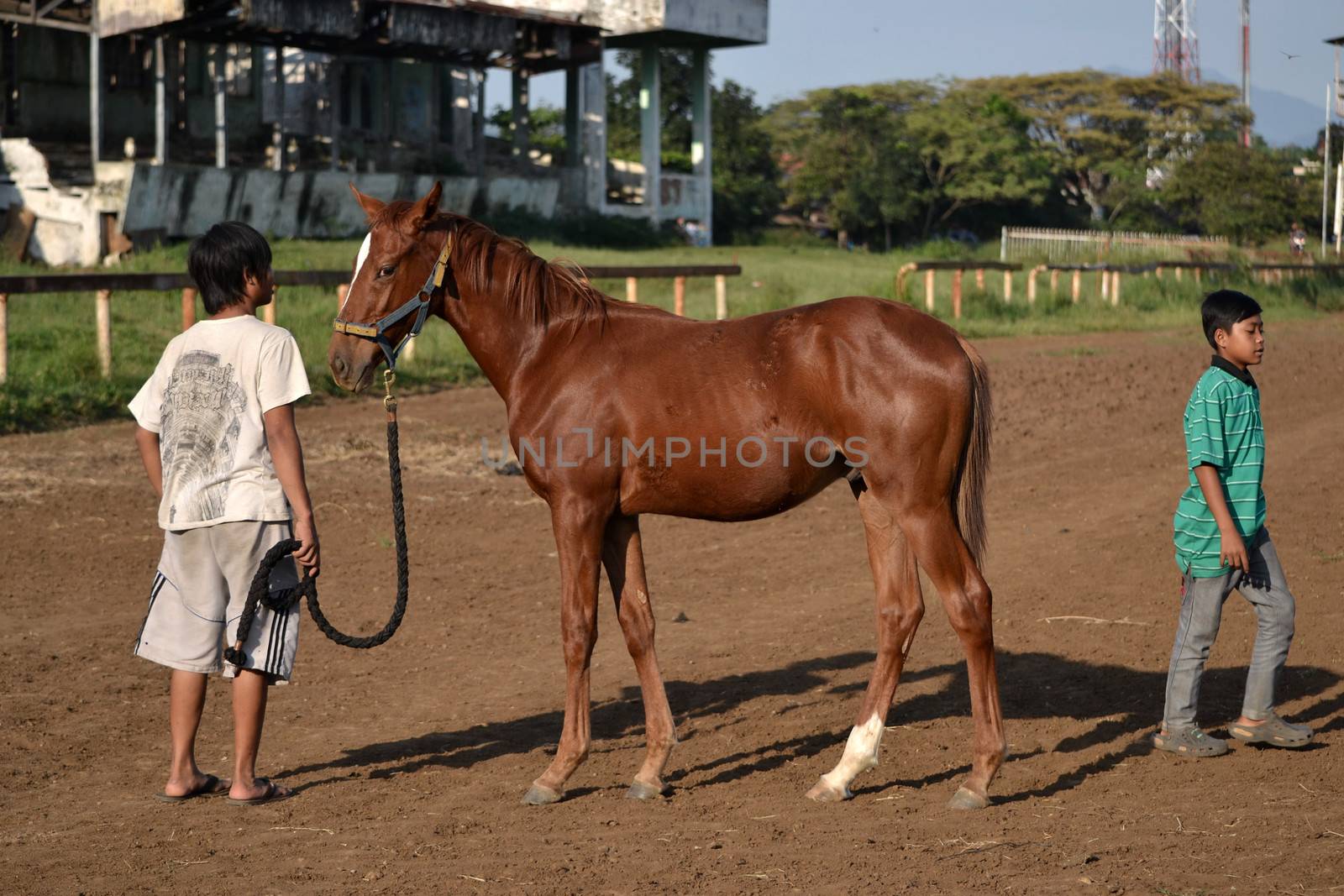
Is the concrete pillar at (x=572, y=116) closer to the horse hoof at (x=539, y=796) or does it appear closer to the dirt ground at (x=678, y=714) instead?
the dirt ground at (x=678, y=714)

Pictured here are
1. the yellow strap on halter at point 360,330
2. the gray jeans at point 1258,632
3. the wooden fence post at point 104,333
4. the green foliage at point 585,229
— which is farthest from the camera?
the green foliage at point 585,229

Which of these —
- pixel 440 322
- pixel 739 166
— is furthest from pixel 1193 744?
pixel 739 166

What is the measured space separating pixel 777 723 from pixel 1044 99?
191 ft

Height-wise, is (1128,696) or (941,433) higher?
(941,433)

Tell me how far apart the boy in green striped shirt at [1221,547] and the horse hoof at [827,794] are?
1340 millimetres

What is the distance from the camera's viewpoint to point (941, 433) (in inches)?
186

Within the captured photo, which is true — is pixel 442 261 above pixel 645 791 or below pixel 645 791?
above

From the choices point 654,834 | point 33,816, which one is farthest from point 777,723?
point 33,816

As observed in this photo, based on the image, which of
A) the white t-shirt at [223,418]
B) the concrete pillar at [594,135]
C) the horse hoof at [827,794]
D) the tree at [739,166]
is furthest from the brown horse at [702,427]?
the tree at [739,166]

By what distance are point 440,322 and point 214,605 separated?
43.4 ft

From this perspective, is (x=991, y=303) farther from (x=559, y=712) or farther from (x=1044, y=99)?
(x=1044, y=99)

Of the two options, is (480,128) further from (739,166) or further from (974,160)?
(974,160)

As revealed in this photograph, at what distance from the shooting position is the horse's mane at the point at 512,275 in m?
5.09

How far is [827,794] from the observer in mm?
4773
